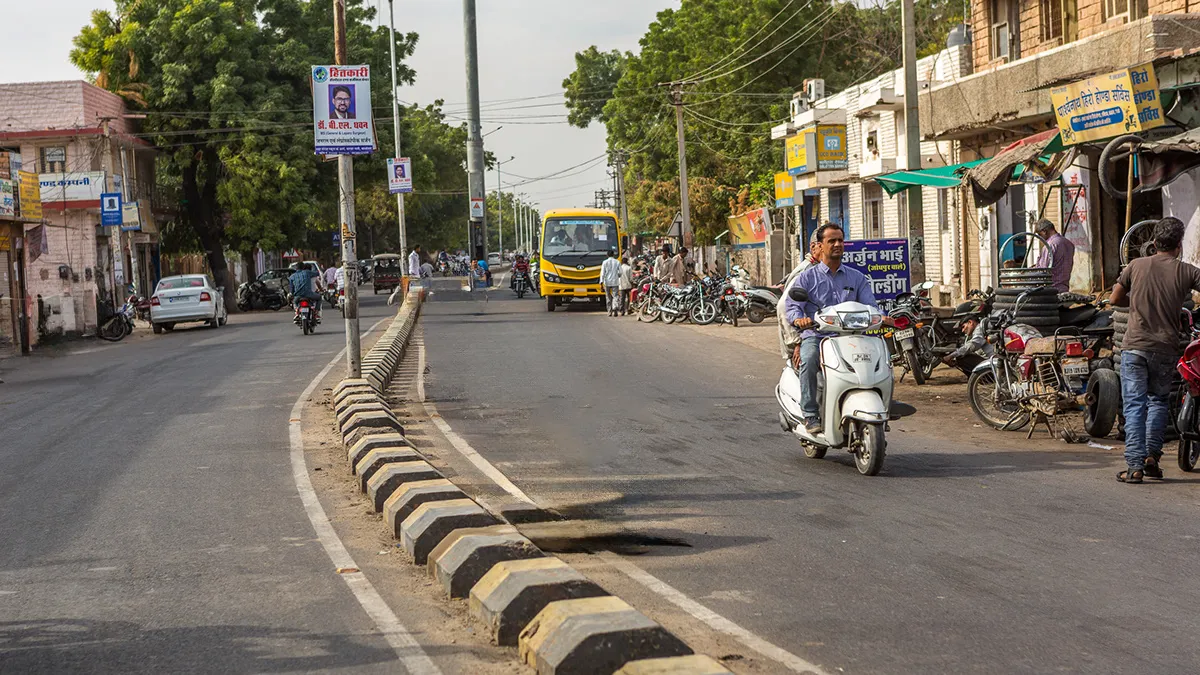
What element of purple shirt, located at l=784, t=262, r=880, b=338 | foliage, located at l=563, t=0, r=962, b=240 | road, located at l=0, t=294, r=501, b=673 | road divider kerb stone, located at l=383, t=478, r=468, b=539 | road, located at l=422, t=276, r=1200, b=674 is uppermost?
foliage, located at l=563, t=0, r=962, b=240

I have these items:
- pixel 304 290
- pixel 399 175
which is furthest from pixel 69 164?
pixel 304 290

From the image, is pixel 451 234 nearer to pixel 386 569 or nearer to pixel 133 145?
pixel 133 145

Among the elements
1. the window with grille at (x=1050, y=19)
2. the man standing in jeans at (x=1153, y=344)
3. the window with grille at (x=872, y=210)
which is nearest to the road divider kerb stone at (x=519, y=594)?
the man standing in jeans at (x=1153, y=344)

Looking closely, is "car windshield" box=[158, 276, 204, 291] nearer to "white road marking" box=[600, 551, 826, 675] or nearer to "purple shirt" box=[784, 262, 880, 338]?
"purple shirt" box=[784, 262, 880, 338]

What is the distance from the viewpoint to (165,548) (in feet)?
24.0

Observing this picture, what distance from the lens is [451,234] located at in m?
104

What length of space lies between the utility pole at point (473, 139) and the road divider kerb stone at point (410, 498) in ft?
130

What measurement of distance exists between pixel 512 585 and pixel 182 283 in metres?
32.1

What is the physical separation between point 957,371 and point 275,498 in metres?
10.7

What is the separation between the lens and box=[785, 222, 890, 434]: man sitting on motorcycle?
9734 mm

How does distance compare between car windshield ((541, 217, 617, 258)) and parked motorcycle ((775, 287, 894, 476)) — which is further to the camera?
car windshield ((541, 217, 617, 258))

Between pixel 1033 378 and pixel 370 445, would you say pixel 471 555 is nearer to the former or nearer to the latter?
pixel 370 445

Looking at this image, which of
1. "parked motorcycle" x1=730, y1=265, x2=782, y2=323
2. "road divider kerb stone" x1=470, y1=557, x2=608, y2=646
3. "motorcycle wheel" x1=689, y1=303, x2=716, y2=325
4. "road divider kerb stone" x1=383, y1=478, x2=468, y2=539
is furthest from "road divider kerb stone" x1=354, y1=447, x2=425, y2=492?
"motorcycle wheel" x1=689, y1=303, x2=716, y2=325

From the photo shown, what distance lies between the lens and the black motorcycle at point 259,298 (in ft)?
152
